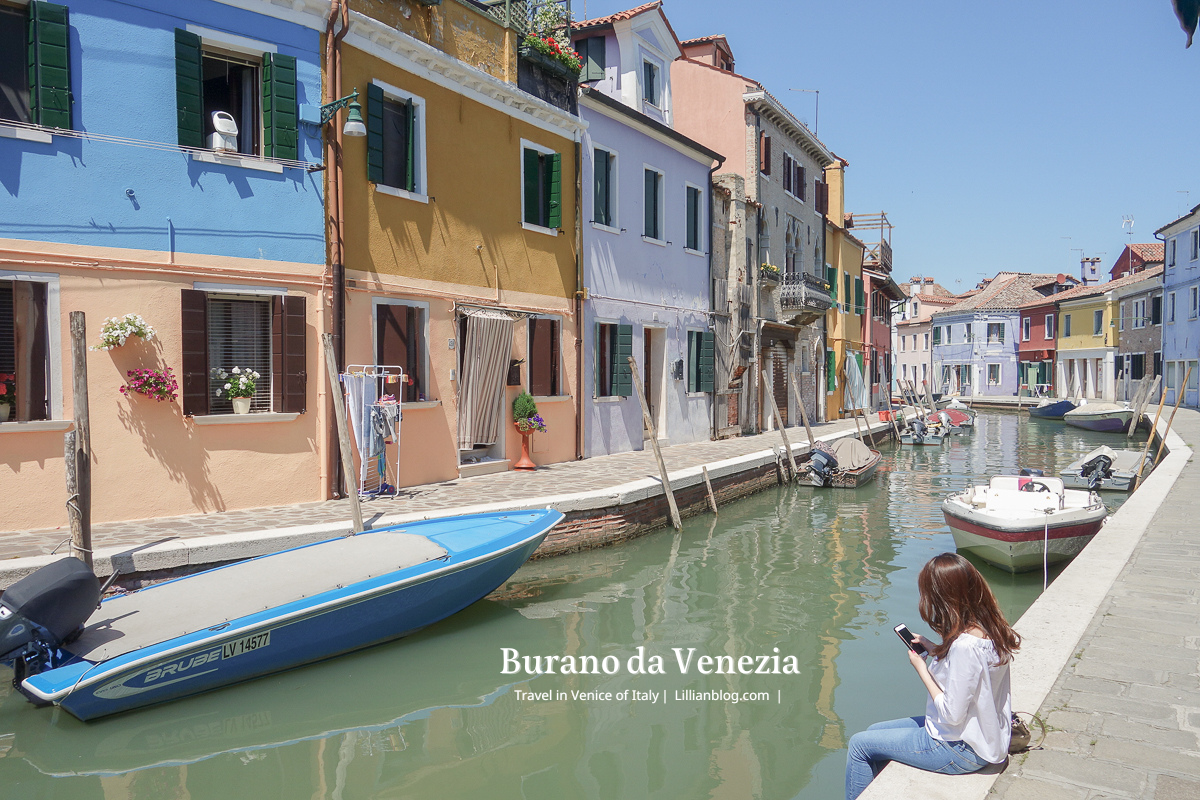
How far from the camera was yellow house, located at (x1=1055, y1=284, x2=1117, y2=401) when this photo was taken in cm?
4281

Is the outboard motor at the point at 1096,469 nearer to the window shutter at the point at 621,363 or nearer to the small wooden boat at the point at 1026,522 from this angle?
the small wooden boat at the point at 1026,522

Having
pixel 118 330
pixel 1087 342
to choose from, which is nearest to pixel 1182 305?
pixel 1087 342

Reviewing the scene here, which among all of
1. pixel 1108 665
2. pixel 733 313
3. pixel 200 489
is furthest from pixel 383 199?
pixel 733 313

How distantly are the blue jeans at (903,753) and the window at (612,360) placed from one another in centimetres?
1211

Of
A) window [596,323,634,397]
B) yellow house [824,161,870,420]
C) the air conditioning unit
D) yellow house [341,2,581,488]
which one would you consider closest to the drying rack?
yellow house [341,2,581,488]

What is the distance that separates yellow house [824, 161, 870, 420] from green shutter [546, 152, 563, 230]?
54.2 ft

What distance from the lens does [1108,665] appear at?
472 cm

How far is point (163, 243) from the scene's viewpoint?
8781 mm

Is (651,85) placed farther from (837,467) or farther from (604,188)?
(837,467)

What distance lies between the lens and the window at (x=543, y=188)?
540 inches

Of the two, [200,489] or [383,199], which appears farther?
[383,199]

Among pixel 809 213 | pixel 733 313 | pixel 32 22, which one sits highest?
pixel 809 213

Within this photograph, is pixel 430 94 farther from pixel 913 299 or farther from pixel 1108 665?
pixel 913 299

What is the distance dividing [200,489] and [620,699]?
564 centimetres
